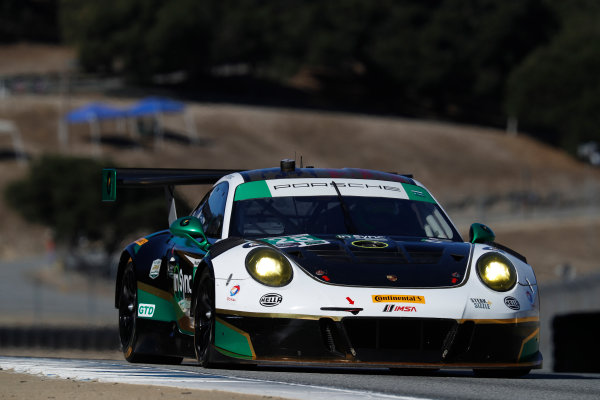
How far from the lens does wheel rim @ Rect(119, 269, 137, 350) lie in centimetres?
995

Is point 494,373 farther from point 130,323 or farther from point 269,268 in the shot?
point 130,323

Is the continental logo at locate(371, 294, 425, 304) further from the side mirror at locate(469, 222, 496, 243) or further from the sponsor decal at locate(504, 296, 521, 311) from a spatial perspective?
the side mirror at locate(469, 222, 496, 243)

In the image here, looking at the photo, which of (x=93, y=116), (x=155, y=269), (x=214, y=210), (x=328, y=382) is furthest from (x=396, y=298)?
(x=93, y=116)

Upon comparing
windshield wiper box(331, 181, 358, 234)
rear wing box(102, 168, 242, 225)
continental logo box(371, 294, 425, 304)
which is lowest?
continental logo box(371, 294, 425, 304)

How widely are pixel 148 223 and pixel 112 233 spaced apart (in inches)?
82.1

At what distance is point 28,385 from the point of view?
730cm

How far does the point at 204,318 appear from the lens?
27.3ft

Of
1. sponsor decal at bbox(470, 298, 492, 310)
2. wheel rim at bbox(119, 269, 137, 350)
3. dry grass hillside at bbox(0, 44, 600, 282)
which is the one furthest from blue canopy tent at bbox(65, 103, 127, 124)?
sponsor decal at bbox(470, 298, 492, 310)

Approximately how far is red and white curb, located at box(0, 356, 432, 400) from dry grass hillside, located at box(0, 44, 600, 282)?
44.7 metres

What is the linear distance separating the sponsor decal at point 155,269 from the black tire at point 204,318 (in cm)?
109

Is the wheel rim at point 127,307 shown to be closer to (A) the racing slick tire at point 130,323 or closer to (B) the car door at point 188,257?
(A) the racing slick tire at point 130,323

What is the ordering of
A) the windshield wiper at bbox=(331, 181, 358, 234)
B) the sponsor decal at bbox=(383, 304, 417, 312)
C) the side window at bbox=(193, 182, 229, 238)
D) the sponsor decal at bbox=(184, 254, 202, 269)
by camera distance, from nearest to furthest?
1. the sponsor decal at bbox=(383, 304, 417, 312)
2. the sponsor decal at bbox=(184, 254, 202, 269)
3. the windshield wiper at bbox=(331, 181, 358, 234)
4. the side window at bbox=(193, 182, 229, 238)

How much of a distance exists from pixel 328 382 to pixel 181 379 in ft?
2.74

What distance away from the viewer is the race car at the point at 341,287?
7785 millimetres
